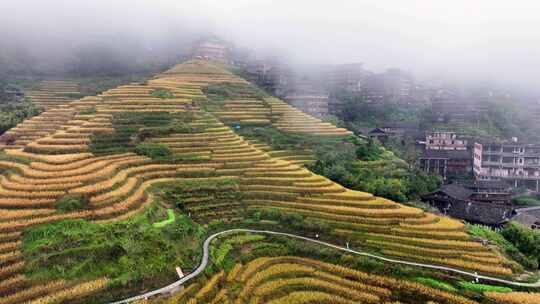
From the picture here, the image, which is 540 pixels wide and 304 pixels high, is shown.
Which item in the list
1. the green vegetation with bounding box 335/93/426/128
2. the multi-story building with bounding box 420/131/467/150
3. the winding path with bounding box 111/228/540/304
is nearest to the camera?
the winding path with bounding box 111/228/540/304

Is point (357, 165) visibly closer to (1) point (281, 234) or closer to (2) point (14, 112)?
(1) point (281, 234)

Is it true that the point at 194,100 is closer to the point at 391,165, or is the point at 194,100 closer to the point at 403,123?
the point at 391,165

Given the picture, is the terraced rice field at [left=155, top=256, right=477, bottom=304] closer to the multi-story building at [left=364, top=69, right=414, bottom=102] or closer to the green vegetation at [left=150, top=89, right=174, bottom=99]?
the green vegetation at [left=150, top=89, right=174, bottom=99]

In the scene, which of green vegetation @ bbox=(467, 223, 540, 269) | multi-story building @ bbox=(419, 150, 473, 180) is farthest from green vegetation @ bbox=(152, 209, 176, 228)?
multi-story building @ bbox=(419, 150, 473, 180)

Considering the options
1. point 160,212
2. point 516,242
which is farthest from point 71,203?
point 516,242

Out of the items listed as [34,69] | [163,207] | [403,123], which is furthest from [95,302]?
[34,69]

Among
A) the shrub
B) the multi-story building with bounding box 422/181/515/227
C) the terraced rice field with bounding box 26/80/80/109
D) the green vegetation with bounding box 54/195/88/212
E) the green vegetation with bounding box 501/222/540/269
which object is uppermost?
the terraced rice field with bounding box 26/80/80/109
